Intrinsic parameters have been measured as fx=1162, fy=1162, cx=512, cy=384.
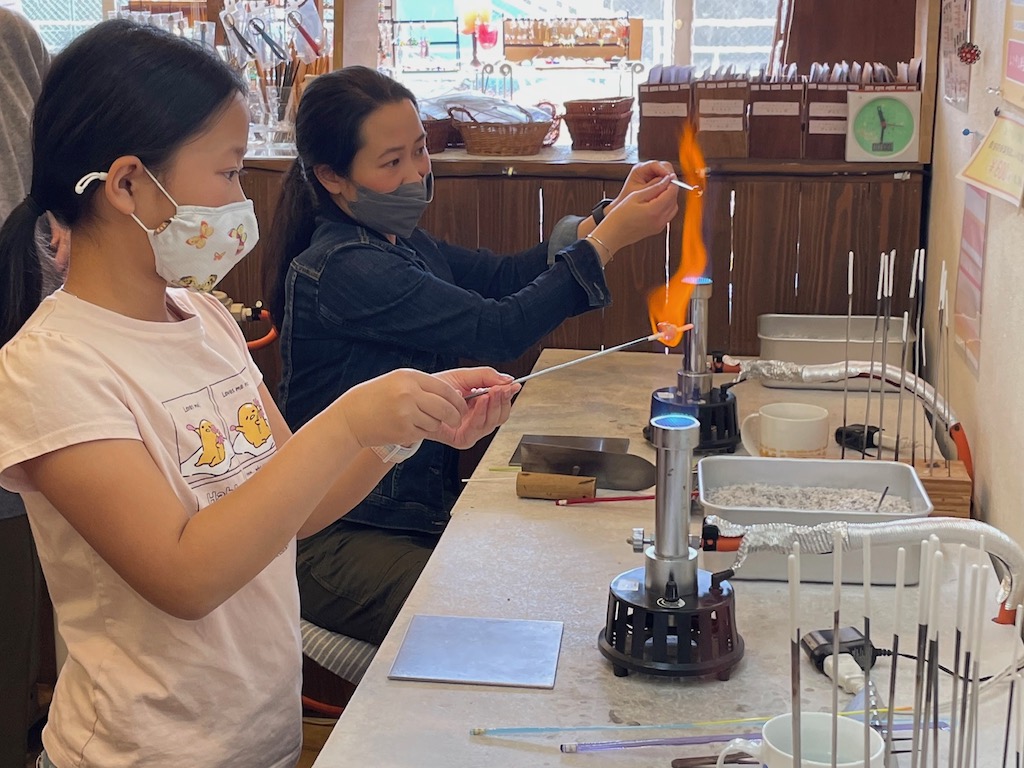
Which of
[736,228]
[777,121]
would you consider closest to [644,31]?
[777,121]

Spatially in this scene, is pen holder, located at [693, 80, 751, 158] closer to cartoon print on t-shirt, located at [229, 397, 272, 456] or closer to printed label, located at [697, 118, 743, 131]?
printed label, located at [697, 118, 743, 131]

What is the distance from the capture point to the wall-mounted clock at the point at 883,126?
263 cm

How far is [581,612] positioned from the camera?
1449 millimetres

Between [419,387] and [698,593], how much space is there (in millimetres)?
391

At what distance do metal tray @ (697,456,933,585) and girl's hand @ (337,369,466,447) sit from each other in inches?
16.6

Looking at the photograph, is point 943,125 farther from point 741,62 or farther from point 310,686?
point 310,686

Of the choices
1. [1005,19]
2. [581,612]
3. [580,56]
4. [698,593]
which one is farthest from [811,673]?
[580,56]

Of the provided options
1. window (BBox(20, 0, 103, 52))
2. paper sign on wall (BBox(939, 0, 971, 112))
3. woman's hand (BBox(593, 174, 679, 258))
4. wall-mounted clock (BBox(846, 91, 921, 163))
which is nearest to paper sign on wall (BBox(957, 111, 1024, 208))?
paper sign on wall (BBox(939, 0, 971, 112))

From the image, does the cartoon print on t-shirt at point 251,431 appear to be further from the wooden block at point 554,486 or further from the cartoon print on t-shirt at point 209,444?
the wooden block at point 554,486

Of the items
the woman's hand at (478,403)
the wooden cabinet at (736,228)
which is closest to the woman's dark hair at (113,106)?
the woman's hand at (478,403)

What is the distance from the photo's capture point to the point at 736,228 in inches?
109

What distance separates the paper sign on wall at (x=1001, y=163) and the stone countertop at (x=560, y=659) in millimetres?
569

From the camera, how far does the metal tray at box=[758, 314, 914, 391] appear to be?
2.44 meters

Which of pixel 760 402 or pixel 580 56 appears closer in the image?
pixel 760 402
